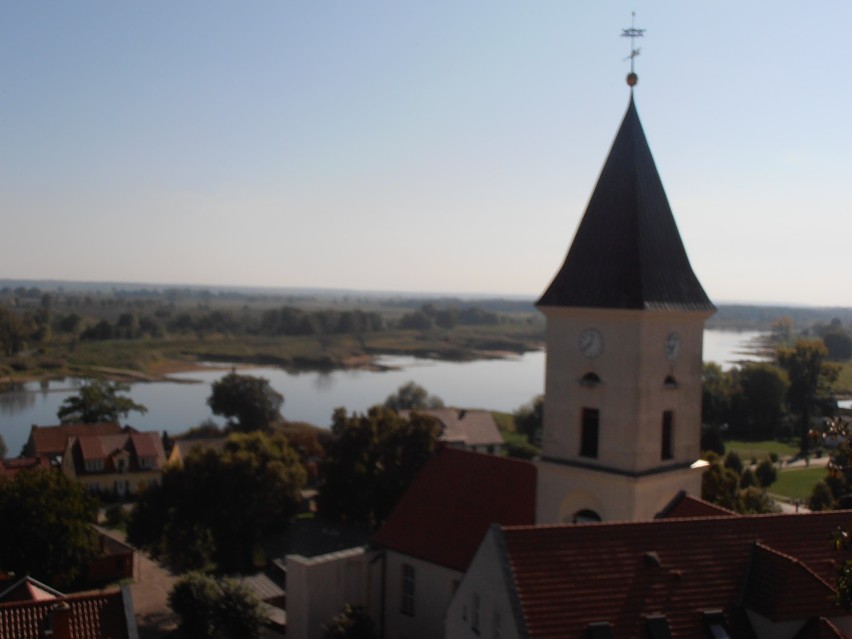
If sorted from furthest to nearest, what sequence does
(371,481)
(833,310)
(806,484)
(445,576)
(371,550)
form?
(833,310) < (806,484) < (371,481) < (371,550) < (445,576)

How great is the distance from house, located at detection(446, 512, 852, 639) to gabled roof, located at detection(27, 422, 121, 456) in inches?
1521

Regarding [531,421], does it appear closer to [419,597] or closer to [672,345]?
[419,597]

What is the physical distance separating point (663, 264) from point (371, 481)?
1979 cm

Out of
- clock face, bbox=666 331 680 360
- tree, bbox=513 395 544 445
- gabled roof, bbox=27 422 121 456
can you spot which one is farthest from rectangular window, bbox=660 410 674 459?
tree, bbox=513 395 544 445

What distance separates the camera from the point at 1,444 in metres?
51.1

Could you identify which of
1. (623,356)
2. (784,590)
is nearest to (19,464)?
(623,356)

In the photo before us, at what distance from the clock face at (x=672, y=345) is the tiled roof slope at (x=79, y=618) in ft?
38.3

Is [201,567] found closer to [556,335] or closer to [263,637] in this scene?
[263,637]

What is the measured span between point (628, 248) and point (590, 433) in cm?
388

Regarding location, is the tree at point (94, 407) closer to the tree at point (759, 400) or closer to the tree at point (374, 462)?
the tree at point (374, 462)

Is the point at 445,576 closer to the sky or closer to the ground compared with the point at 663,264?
closer to the ground

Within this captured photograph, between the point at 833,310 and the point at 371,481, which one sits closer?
the point at 371,481

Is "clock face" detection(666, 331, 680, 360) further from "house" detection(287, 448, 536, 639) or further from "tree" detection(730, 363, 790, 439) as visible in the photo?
"tree" detection(730, 363, 790, 439)

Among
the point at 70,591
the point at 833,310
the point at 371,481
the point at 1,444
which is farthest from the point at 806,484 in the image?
the point at 833,310
